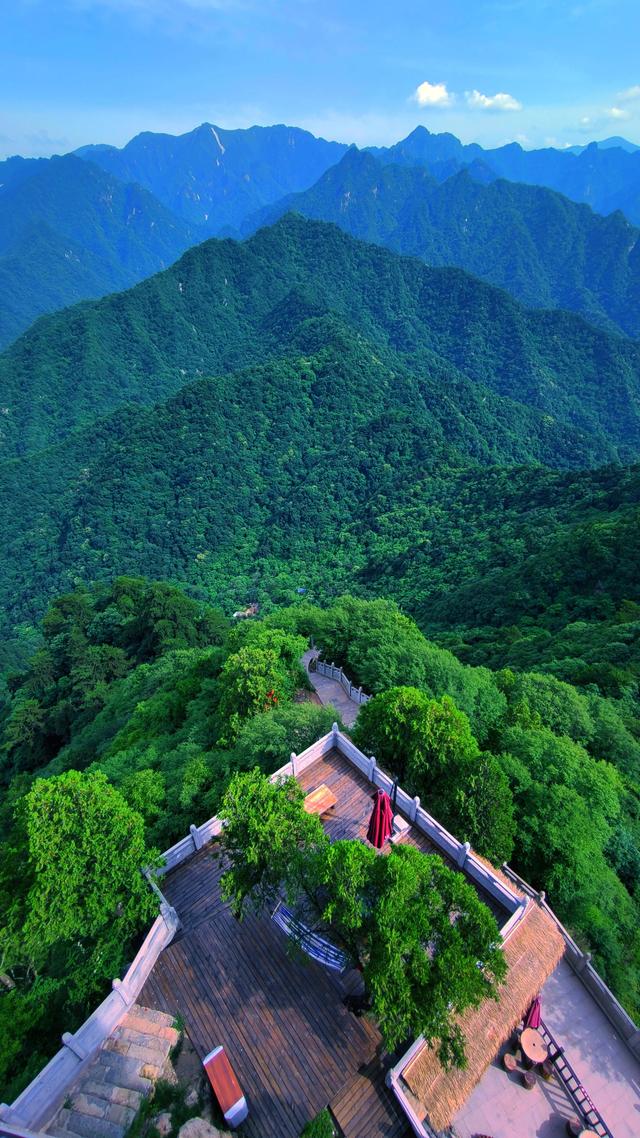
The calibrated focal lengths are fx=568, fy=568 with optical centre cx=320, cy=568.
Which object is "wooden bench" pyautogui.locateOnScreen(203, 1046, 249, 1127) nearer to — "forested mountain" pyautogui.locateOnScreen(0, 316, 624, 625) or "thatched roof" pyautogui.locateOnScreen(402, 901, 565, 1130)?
"thatched roof" pyautogui.locateOnScreen(402, 901, 565, 1130)

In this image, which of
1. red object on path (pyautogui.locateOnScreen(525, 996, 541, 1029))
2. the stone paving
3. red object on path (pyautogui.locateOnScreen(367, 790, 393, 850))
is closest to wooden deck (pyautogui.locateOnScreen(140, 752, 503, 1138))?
red object on path (pyautogui.locateOnScreen(367, 790, 393, 850))

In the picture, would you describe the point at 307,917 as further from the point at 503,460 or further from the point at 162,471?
the point at 503,460

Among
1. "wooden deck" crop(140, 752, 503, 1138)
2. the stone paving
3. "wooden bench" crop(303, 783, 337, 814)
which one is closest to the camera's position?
"wooden deck" crop(140, 752, 503, 1138)

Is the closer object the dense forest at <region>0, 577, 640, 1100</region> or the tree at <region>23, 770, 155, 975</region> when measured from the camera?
the tree at <region>23, 770, 155, 975</region>

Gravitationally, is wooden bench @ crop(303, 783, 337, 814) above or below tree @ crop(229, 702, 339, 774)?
below

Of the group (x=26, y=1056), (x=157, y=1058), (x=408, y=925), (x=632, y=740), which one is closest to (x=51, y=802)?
(x=26, y=1056)

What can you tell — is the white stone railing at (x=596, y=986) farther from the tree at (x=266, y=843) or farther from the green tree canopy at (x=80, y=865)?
the green tree canopy at (x=80, y=865)

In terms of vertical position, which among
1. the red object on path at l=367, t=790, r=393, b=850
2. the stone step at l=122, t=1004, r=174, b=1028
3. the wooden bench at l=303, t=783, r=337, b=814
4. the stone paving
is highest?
the red object on path at l=367, t=790, r=393, b=850
